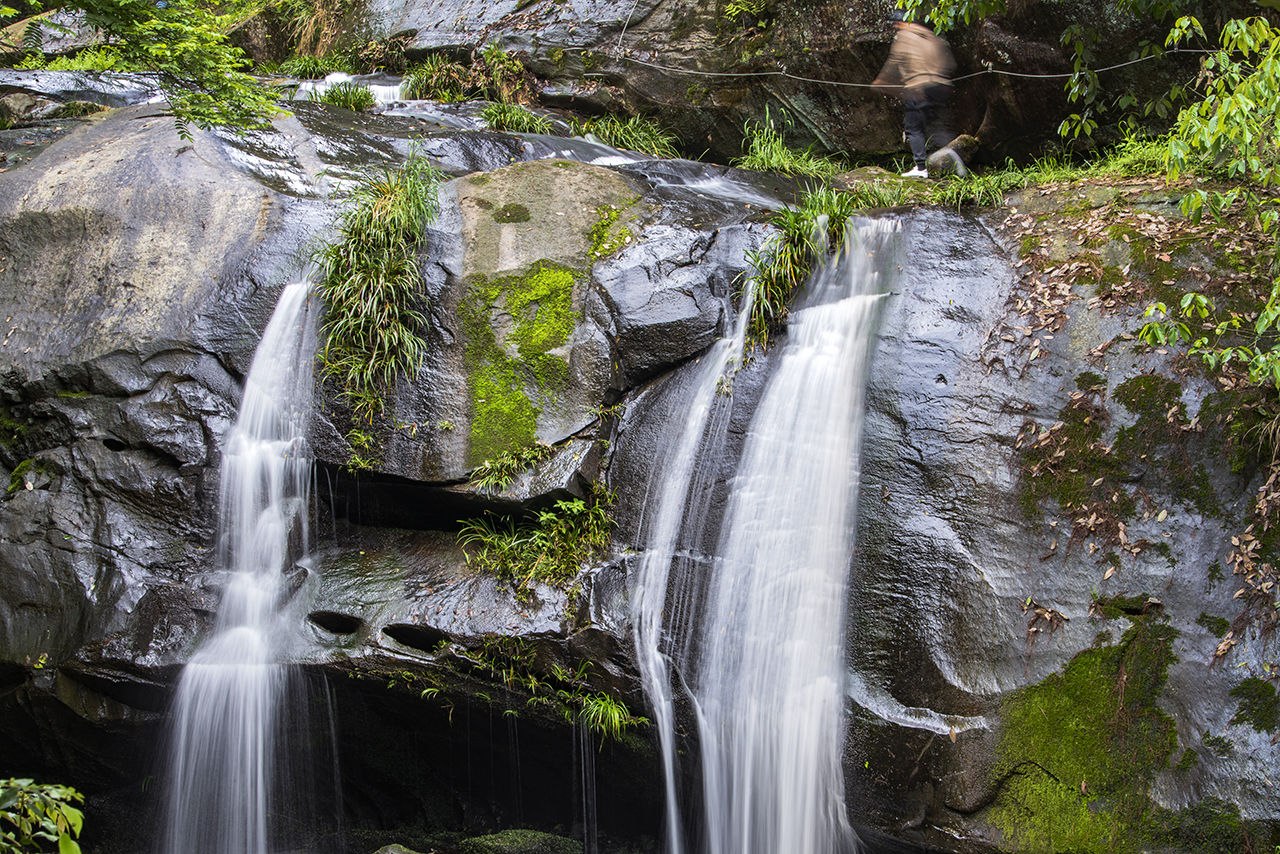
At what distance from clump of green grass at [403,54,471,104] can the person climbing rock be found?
5207 mm

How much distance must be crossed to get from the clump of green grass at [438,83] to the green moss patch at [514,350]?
5.48 metres

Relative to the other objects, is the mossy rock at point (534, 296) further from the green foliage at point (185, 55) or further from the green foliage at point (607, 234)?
the green foliage at point (185, 55)

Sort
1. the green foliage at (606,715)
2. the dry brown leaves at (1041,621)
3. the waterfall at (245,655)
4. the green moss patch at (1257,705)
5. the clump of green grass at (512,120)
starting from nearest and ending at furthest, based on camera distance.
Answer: the green moss patch at (1257,705) < the dry brown leaves at (1041,621) < the green foliage at (606,715) < the waterfall at (245,655) < the clump of green grass at (512,120)

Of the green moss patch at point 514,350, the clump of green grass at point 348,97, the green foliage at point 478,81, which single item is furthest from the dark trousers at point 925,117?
the clump of green grass at point 348,97

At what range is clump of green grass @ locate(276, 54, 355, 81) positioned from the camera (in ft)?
39.3

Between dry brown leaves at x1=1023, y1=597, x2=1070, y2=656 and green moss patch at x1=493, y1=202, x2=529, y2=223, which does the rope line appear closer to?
green moss patch at x1=493, y1=202, x2=529, y2=223

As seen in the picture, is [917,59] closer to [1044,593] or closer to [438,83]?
[438,83]

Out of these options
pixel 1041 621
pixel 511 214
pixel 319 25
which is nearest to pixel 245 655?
pixel 511 214

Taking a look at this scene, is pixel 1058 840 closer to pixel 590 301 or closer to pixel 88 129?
pixel 590 301

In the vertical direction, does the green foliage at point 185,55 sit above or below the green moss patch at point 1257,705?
above

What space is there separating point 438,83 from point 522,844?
9.10 m

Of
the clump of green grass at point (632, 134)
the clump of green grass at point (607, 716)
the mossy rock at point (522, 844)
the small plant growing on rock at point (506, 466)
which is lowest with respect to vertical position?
the mossy rock at point (522, 844)

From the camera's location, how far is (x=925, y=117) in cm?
877

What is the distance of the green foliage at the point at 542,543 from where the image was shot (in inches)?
212
